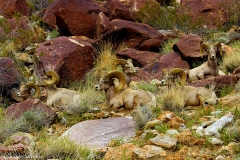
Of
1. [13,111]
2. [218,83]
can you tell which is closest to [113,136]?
[13,111]

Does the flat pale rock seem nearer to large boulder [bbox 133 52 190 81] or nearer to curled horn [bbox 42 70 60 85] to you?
curled horn [bbox 42 70 60 85]

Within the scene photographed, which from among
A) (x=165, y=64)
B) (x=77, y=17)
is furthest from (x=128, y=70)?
(x=77, y=17)

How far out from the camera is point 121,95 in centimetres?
1244

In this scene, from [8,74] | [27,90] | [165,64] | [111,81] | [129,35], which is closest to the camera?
[111,81]

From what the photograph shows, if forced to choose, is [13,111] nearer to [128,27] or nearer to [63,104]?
[63,104]

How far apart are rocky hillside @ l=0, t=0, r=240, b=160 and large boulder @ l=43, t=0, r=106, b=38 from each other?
0.04 m

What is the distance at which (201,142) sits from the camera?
8711 mm

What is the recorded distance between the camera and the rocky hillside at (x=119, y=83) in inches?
344

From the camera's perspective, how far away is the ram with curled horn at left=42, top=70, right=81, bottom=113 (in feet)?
40.8

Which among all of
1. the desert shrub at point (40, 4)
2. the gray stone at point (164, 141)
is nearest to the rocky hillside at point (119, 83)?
the gray stone at point (164, 141)

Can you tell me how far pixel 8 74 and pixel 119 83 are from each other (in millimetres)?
5056

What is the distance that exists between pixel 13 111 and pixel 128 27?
28.0 ft

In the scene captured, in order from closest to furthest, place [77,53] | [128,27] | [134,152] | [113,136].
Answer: [134,152], [113,136], [77,53], [128,27]

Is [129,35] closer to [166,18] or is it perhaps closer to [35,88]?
[166,18]
